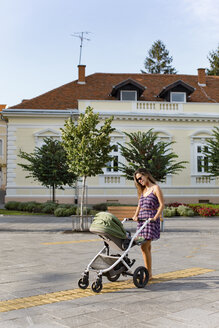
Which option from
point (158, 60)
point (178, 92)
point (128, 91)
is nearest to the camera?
point (128, 91)

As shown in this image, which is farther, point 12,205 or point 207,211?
point 12,205

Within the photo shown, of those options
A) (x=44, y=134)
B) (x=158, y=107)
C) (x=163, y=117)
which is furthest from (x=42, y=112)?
(x=163, y=117)

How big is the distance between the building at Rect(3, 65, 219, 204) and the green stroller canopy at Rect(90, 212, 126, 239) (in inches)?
867

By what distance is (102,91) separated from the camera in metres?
31.8

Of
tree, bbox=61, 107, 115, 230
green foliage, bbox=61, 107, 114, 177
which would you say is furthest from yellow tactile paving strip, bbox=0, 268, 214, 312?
green foliage, bbox=61, 107, 114, 177

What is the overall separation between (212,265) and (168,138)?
72.3ft

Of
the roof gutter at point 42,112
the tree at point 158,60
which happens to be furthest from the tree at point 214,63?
the roof gutter at point 42,112

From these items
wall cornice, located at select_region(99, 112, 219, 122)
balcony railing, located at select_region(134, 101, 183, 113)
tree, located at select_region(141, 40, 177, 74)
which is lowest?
wall cornice, located at select_region(99, 112, 219, 122)

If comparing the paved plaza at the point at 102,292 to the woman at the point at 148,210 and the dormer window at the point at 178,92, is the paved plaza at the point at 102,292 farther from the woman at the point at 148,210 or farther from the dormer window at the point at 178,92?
the dormer window at the point at 178,92

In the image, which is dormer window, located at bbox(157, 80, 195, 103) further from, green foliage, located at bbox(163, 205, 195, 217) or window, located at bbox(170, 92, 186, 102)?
green foliage, located at bbox(163, 205, 195, 217)

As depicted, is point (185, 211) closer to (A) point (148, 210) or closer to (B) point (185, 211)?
(B) point (185, 211)

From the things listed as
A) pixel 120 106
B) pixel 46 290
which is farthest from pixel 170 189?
pixel 46 290

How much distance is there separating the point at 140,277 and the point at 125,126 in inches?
928

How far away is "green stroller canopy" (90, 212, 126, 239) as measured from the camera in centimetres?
614
